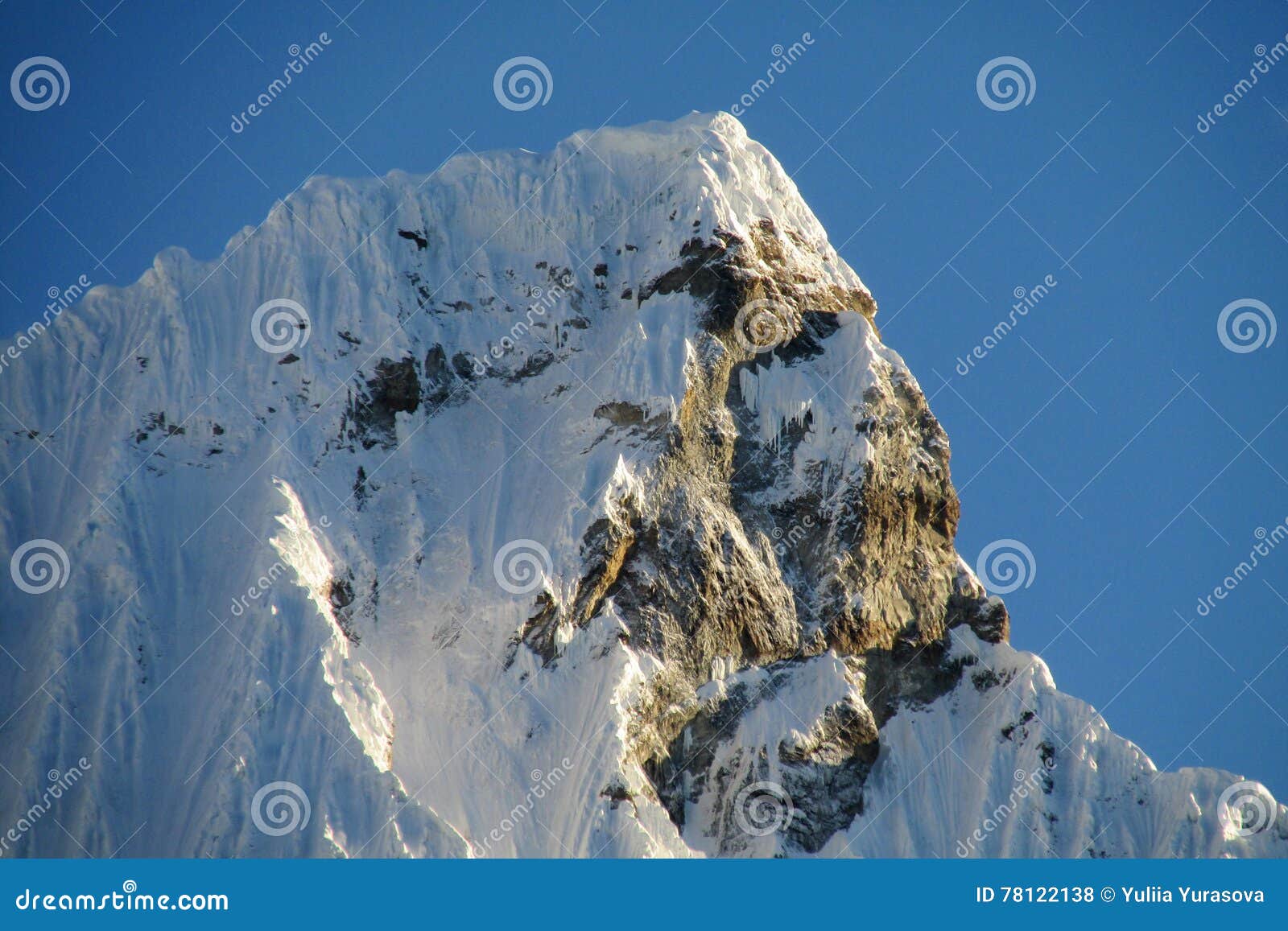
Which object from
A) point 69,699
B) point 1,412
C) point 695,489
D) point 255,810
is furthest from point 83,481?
point 695,489

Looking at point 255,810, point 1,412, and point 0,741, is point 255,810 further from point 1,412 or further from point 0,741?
point 1,412

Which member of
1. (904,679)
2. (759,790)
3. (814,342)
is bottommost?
(759,790)

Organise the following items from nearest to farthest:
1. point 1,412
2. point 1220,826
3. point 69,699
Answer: point 69,699 < point 1220,826 < point 1,412

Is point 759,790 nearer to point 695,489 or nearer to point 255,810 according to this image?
point 695,489

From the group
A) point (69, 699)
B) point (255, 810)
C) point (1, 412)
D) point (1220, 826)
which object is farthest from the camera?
point (1, 412)

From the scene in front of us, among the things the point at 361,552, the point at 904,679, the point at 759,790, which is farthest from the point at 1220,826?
the point at 361,552

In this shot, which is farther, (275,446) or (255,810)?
(275,446)

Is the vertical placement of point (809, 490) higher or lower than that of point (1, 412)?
higher
